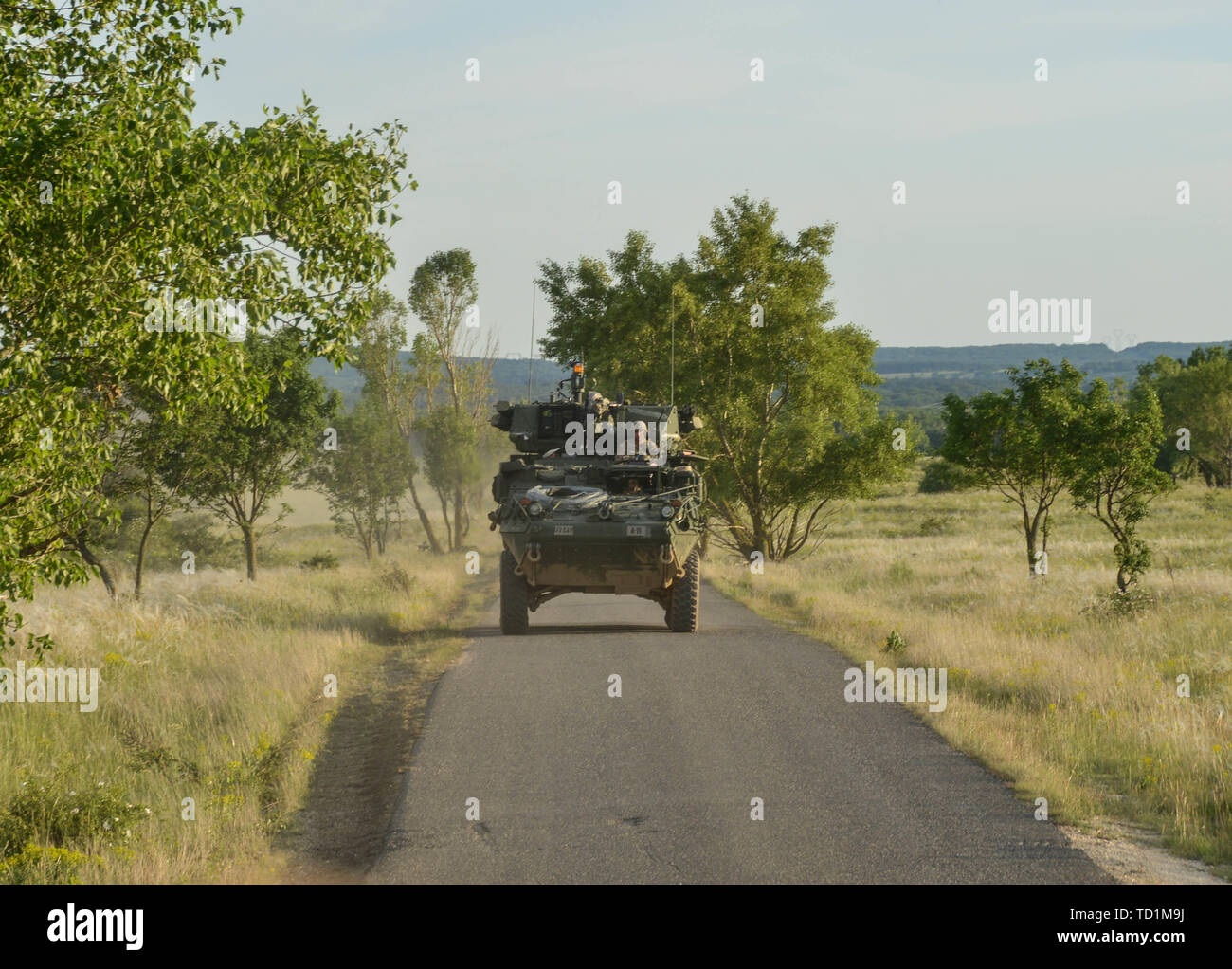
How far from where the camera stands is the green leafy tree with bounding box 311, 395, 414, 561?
1948 inches

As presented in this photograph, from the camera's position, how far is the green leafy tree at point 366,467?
49.5 meters

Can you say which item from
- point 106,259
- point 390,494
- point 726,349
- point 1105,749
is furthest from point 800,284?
point 106,259

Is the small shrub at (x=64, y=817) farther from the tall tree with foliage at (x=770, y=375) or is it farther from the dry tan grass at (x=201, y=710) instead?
the tall tree with foliage at (x=770, y=375)

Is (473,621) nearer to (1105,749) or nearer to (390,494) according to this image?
→ (1105,749)

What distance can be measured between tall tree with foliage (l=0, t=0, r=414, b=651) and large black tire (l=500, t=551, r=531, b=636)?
7465 millimetres

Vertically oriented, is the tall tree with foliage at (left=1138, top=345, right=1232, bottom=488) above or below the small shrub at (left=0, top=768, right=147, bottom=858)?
above

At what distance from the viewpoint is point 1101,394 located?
91.0ft

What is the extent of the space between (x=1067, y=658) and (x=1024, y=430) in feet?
49.5

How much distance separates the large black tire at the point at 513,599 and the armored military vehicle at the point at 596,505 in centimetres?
1

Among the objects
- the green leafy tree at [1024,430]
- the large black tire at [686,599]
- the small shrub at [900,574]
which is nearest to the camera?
the large black tire at [686,599]

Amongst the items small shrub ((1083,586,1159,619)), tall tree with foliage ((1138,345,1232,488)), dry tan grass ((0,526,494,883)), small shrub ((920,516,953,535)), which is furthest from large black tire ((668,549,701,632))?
tall tree with foliage ((1138,345,1232,488))

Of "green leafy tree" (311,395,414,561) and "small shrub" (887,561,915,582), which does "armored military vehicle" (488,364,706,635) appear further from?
"green leafy tree" (311,395,414,561)

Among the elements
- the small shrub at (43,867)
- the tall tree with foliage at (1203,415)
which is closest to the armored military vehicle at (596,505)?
the small shrub at (43,867)

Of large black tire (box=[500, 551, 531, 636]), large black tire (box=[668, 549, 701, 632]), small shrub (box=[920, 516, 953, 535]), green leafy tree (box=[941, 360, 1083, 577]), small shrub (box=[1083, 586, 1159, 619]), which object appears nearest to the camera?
large black tire (box=[500, 551, 531, 636])
